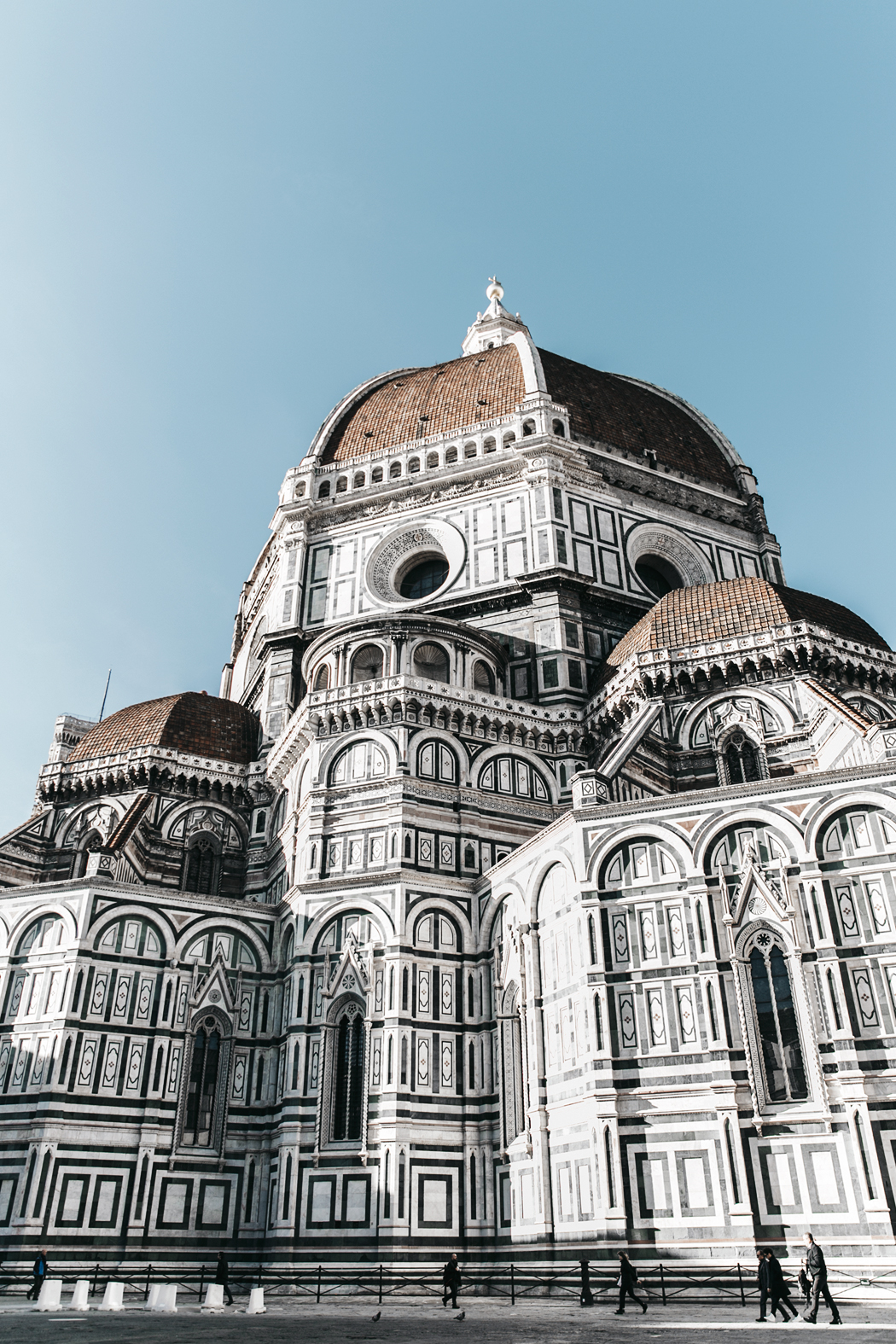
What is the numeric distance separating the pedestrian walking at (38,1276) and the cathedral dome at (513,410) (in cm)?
2613

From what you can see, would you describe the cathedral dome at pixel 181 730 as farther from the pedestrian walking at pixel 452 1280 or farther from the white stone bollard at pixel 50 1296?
the pedestrian walking at pixel 452 1280

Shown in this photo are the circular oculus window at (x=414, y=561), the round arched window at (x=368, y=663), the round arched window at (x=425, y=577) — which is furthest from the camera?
the round arched window at (x=425, y=577)

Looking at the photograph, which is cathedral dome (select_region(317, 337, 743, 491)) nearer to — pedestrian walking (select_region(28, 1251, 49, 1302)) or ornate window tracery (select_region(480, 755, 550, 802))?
ornate window tracery (select_region(480, 755, 550, 802))

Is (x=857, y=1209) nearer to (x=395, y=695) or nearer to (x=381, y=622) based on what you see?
(x=395, y=695)

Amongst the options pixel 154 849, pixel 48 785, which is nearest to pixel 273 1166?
pixel 154 849

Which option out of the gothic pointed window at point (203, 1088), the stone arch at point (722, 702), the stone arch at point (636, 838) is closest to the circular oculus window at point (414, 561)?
the stone arch at point (722, 702)

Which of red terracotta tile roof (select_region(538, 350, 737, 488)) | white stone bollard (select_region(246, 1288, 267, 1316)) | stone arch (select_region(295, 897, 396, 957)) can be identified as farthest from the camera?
red terracotta tile roof (select_region(538, 350, 737, 488))

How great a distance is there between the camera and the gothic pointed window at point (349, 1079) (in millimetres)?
22219

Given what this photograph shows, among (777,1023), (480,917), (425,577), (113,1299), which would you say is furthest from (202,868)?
(777,1023)

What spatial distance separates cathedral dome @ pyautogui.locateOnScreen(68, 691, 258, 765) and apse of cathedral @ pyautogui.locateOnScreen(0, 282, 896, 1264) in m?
0.13

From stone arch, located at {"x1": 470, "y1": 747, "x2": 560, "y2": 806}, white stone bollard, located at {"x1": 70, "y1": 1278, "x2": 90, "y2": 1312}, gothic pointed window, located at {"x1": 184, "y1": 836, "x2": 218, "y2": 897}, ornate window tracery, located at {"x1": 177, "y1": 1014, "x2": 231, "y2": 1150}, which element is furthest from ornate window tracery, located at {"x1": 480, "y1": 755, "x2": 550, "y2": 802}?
white stone bollard, located at {"x1": 70, "y1": 1278, "x2": 90, "y2": 1312}

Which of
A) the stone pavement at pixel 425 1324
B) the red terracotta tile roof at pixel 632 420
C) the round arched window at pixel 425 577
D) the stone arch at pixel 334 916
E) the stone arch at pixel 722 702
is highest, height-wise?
the red terracotta tile roof at pixel 632 420

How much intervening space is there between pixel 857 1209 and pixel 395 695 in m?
14.5

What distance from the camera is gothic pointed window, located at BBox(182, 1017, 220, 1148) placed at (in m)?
23.1
